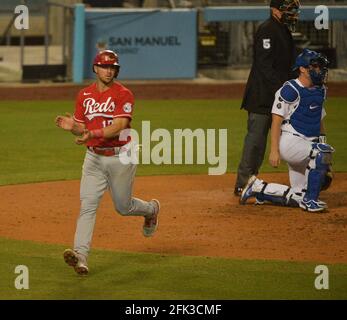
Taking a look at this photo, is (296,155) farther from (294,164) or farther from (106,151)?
(106,151)

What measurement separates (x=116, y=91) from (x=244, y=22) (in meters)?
16.6

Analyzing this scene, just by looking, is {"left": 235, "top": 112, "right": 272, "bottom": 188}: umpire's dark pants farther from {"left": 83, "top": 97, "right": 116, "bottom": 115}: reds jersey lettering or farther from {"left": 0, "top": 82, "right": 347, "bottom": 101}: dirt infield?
{"left": 0, "top": 82, "right": 347, "bottom": 101}: dirt infield

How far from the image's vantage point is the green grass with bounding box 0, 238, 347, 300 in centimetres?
765

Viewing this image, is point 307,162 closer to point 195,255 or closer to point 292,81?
point 292,81

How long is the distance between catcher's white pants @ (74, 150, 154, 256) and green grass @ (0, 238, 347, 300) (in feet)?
1.10

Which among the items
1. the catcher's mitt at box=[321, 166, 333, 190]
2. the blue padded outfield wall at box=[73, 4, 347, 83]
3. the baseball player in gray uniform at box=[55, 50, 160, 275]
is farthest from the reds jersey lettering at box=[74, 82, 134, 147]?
the blue padded outfield wall at box=[73, 4, 347, 83]

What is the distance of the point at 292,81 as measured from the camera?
1049cm

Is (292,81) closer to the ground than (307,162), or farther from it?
farther from it

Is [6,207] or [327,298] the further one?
[6,207]

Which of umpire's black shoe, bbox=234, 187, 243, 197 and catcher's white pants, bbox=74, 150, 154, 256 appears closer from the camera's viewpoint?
catcher's white pants, bbox=74, 150, 154, 256

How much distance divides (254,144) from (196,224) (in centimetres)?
151
